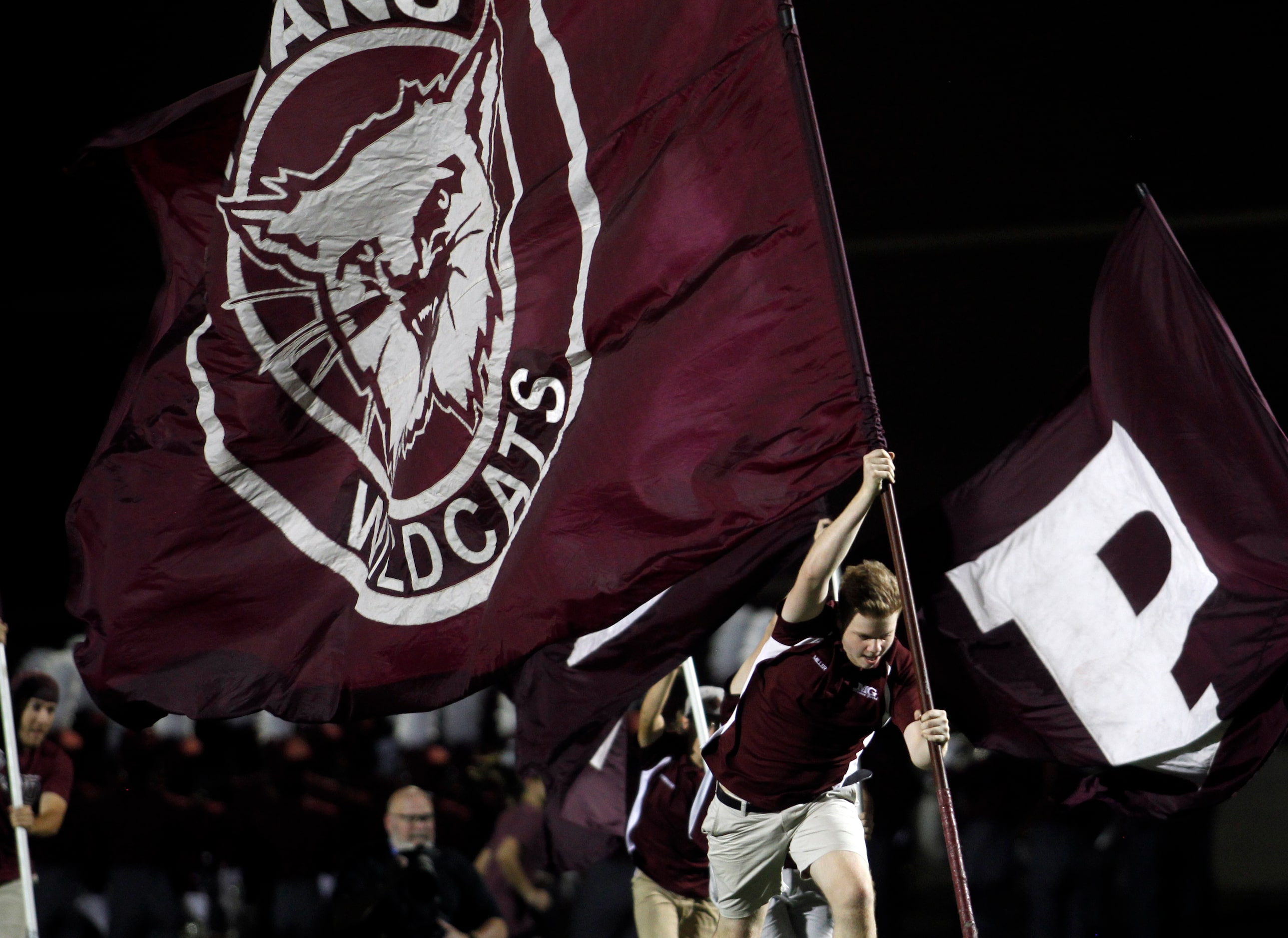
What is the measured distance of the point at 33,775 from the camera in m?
7.34

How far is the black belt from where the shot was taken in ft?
17.3

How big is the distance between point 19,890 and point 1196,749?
5364 mm

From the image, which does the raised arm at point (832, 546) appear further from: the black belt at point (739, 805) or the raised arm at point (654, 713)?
the raised arm at point (654, 713)

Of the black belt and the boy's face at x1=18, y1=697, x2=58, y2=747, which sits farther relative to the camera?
the boy's face at x1=18, y1=697, x2=58, y2=747

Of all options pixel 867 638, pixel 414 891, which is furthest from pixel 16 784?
pixel 867 638

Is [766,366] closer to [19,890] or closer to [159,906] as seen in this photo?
[19,890]

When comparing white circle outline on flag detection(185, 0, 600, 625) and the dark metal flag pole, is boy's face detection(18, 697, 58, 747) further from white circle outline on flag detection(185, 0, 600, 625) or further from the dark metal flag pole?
the dark metal flag pole

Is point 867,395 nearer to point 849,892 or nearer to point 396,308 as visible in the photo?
point 849,892

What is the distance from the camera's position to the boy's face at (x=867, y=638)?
478 cm

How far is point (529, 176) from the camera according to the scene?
4.91 m

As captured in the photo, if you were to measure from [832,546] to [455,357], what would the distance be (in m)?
1.44

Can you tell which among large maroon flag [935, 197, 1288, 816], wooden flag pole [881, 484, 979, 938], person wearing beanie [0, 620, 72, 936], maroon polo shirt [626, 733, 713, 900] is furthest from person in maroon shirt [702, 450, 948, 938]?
person wearing beanie [0, 620, 72, 936]

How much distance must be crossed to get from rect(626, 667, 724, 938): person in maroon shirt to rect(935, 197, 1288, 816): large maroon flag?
→ 55.9 inches

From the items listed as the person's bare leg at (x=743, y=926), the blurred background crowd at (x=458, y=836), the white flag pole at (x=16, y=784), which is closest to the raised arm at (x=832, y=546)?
the person's bare leg at (x=743, y=926)
